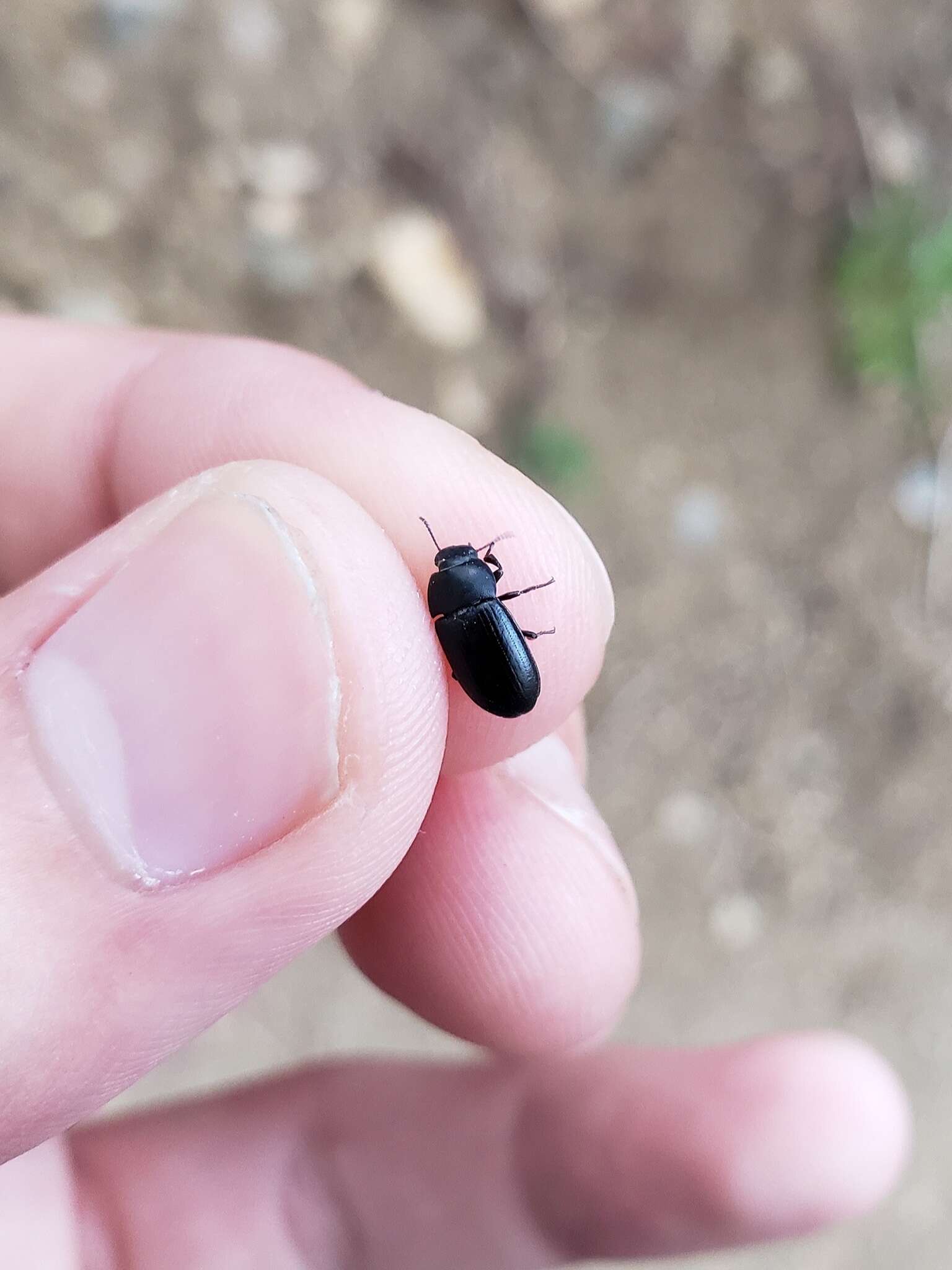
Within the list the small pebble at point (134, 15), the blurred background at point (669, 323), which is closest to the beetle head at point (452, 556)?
the blurred background at point (669, 323)

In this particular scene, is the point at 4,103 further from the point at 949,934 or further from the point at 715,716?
the point at 949,934

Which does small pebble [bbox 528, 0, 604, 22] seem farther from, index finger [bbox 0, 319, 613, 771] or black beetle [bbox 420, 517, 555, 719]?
black beetle [bbox 420, 517, 555, 719]

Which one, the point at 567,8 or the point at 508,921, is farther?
the point at 567,8

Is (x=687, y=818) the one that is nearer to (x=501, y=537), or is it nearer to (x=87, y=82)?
(x=501, y=537)

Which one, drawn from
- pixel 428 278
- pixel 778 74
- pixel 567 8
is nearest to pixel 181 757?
pixel 428 278

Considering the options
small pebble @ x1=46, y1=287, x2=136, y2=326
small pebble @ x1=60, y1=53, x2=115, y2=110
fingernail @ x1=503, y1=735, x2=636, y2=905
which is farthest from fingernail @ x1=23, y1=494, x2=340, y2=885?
small pebble @ x1=60, y1=53, x2=115, y2=110

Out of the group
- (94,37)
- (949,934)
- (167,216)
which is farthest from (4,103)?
(949,934)
